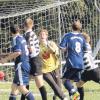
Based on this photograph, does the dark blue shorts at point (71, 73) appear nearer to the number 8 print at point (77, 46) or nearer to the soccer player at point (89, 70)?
the soccer player at point (89, 70)

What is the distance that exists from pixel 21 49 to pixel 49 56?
6.42ft

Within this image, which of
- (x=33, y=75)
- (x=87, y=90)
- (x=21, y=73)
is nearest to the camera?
(x=21, y=73)

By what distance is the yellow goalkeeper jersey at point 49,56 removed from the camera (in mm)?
12727

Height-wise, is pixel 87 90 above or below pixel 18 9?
below

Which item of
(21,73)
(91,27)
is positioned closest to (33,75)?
(21,73)

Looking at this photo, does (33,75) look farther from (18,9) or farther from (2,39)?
(2,39)

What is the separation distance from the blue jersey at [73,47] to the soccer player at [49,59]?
641 millimetres

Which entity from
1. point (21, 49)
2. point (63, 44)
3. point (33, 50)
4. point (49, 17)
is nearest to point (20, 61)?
point (21, 49)

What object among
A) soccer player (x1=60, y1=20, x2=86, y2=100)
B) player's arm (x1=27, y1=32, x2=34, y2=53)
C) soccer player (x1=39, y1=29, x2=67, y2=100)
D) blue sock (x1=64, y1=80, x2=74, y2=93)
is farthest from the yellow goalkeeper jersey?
player's arm (x1=27, y1=32, x2=34, y2=53)

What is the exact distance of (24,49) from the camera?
1116cm

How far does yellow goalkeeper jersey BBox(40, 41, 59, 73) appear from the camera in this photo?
41.8ft

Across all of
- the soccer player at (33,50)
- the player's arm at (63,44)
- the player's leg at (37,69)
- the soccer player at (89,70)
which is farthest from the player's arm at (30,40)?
the soccer player at (89,70)

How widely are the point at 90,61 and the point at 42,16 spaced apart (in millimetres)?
8485

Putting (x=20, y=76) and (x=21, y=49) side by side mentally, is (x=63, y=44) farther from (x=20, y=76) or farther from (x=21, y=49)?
(x=20, y=76)
